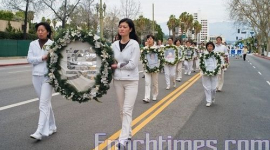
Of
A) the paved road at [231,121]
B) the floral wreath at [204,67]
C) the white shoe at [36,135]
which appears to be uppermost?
the floral wreath at [204,67]

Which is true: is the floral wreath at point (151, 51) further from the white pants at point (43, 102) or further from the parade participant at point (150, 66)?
the white pants at point (43, 102)

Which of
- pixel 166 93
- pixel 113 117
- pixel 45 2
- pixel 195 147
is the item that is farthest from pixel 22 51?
pixel 195 147

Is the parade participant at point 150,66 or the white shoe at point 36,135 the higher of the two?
the parade participant at point 150,66

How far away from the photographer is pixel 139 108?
8914 mm

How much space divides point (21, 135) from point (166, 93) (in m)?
6.38

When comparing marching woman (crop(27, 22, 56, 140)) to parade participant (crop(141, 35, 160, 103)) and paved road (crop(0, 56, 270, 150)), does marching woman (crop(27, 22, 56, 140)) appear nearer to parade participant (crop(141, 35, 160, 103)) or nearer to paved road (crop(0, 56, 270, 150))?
paved road (crop(0, 56, 270, 150))

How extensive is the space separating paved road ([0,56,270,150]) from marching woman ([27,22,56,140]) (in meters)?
0.28

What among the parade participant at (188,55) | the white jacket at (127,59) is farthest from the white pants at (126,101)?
the parade participant at (188,55)

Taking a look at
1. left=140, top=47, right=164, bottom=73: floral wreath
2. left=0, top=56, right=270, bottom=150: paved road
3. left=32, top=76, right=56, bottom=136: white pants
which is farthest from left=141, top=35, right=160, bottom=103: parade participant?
left=32, top=76, right=56, bottom=136: white pants

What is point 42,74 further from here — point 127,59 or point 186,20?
point 186,20

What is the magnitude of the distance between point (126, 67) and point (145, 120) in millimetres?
2439

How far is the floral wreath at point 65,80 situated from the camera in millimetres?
5336

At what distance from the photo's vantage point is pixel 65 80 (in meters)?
5.52

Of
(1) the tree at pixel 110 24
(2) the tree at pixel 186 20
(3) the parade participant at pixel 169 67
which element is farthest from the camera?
(2) the tree at pixel 186 20
